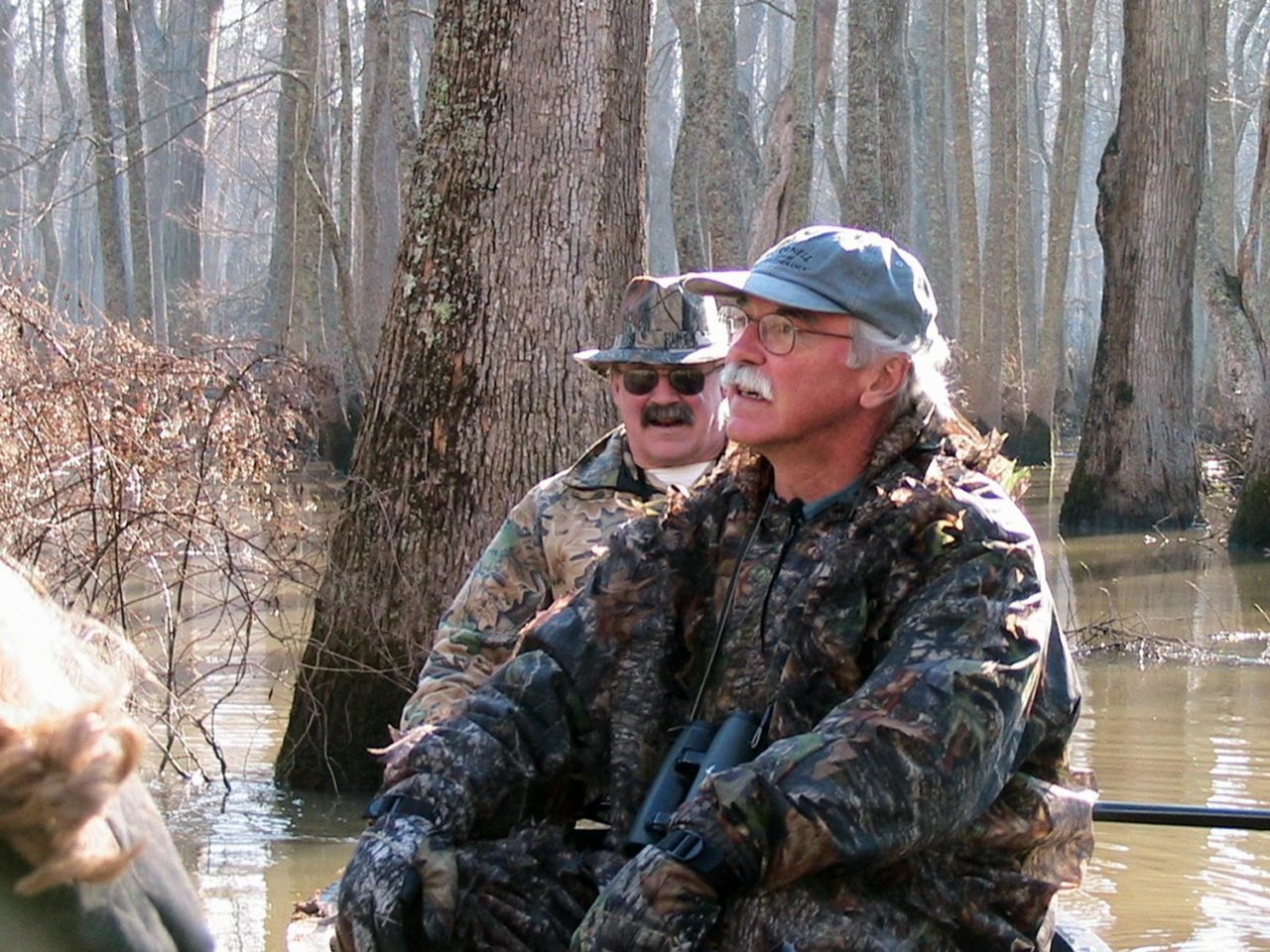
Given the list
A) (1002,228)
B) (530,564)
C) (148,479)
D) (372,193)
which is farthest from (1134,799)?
(1002,228)

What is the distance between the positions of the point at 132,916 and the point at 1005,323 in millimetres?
28953

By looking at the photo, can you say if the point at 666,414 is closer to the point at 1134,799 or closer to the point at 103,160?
the point at 1134,799

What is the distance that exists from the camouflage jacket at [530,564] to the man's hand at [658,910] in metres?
1.62

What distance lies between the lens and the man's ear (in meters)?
3.70

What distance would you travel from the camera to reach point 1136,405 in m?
18.3

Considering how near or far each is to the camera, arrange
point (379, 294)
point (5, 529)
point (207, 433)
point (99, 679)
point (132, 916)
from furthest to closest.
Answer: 1. point (379, 294)
2. point (207, 433)
3. point (5, 529)
4. point (99, 679)
5. point (132, 916)

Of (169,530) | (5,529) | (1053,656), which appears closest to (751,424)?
A: (1053,656)

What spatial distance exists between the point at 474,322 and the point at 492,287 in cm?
15

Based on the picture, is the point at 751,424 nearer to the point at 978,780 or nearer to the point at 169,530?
the point at 978,780

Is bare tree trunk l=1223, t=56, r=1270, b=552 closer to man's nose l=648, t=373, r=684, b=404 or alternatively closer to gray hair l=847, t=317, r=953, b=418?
man's nose l=648, t=373, r=684, b=404

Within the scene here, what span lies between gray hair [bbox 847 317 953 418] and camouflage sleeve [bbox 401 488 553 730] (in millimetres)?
1519

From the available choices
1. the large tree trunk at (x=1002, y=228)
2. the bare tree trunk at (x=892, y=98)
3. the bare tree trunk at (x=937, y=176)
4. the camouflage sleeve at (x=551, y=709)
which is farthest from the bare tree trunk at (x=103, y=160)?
the camouflage sleeve at (x=551, y=709)

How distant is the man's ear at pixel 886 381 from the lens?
12.1ft

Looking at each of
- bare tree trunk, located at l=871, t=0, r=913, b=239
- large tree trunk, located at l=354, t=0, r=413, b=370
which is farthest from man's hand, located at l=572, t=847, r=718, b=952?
A: large tree trunk, located at l=354, t=0, r=413, b=370
